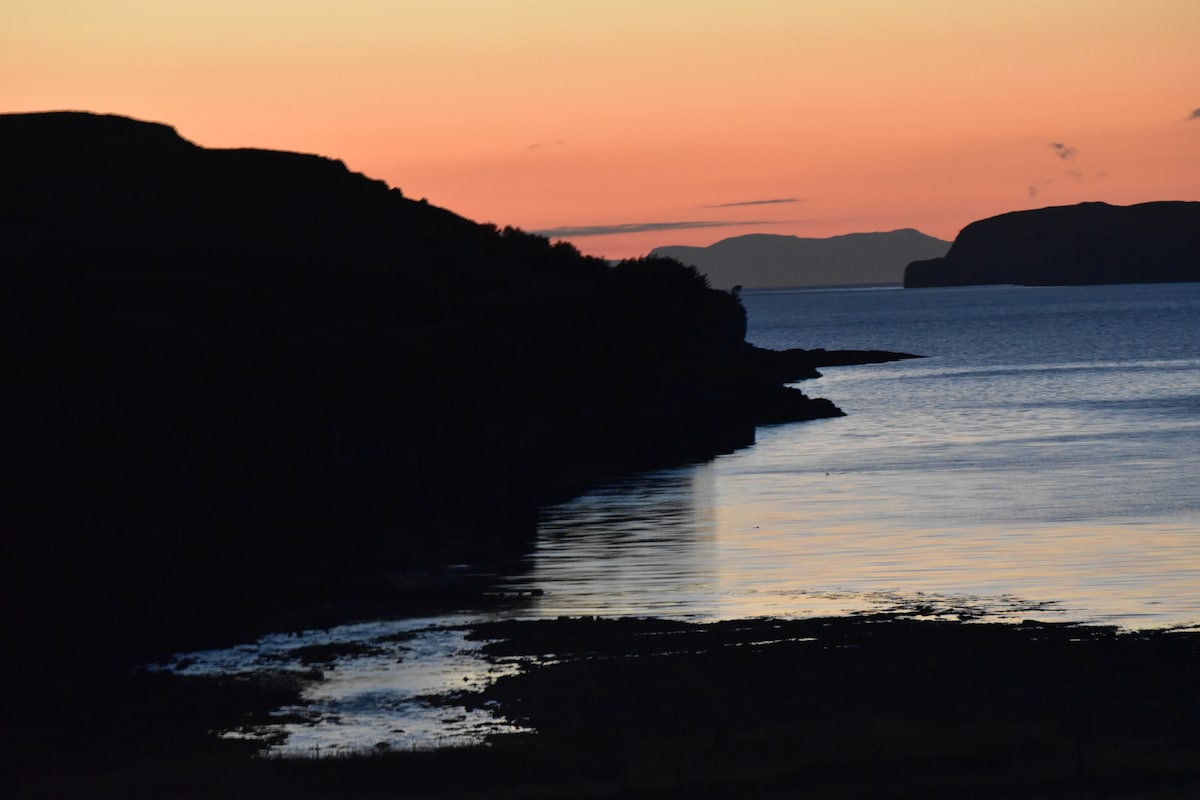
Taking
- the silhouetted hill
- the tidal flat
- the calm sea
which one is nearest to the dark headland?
the tidal flat

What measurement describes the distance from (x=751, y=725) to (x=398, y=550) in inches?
798

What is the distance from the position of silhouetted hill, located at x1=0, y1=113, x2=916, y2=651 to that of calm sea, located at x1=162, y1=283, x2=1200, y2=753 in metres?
3.74

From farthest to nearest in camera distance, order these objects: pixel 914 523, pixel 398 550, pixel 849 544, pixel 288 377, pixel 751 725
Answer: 1. pixel 288 377
2. pixel 914 523
3. pixel 398 550
4. pixel 849 544
5. pixel 751 725

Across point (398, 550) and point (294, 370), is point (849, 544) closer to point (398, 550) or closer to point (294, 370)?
point (398, 550)

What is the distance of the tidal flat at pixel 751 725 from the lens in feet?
61.7

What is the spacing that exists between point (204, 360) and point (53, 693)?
2912 cm

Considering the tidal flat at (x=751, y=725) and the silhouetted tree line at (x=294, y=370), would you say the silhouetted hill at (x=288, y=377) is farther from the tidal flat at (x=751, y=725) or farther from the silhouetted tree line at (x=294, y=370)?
the tidal flat at (x=751, y=725)

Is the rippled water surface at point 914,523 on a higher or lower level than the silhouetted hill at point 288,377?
lower

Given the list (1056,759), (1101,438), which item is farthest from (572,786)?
(1101,438)

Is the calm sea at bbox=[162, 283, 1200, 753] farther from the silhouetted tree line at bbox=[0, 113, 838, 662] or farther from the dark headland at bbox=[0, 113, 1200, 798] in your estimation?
the silhouetted tree line at bbox=[0, 113, 838, 662]

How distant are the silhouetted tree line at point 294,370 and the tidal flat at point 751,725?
1023cm

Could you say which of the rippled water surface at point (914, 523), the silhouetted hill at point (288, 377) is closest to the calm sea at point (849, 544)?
the rippled water surface at point (914, 523)

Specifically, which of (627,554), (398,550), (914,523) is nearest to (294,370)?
(398,550)

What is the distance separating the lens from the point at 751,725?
69.6ft
